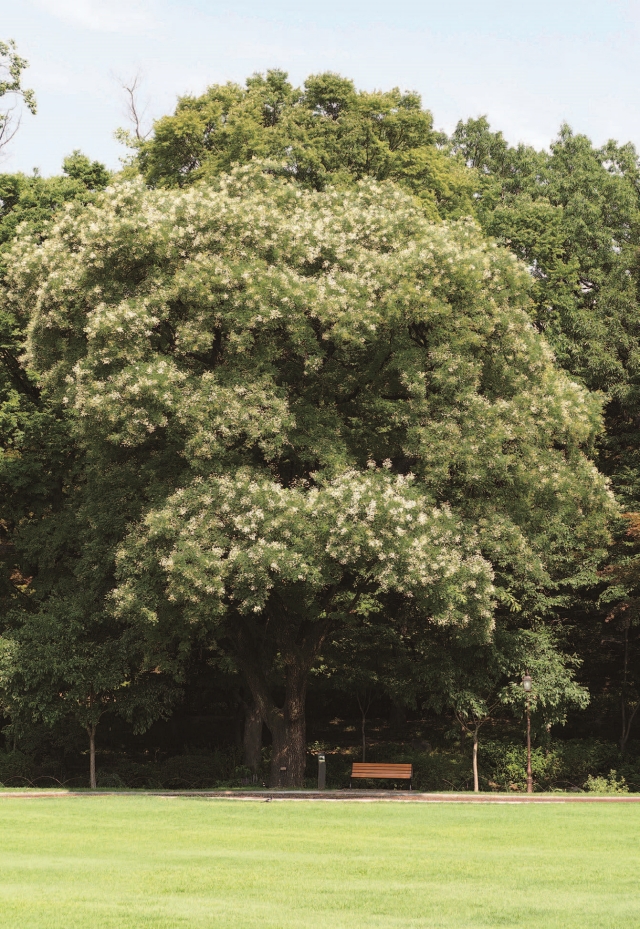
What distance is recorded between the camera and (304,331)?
82.2ft

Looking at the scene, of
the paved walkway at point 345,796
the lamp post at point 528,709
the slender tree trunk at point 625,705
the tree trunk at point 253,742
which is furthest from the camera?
the slender tree trunk at point 625,705

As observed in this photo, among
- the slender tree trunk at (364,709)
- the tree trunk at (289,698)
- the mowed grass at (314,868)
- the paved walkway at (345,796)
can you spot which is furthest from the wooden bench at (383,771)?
the mowed grass at (314,868)

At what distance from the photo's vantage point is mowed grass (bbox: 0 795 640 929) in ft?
31.0

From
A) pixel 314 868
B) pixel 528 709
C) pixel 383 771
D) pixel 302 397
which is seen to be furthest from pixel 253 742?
pixel 314 868

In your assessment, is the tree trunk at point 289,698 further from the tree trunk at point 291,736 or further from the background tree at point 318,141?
the background tree at point 318,141

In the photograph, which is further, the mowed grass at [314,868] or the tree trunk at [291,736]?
the tree trunk at [291,736]

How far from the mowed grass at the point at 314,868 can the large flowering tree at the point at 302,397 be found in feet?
19.5

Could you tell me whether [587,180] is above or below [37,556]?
above

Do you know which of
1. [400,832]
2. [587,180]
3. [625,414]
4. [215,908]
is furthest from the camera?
[587,180]

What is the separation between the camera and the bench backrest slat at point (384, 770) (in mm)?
29703

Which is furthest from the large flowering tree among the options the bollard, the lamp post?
the lamp post

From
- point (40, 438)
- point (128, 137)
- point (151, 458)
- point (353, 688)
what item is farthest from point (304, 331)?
point (128, 137)

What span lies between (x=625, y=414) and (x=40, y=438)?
18484 mm

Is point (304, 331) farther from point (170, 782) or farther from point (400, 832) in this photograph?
point (170, 782)
